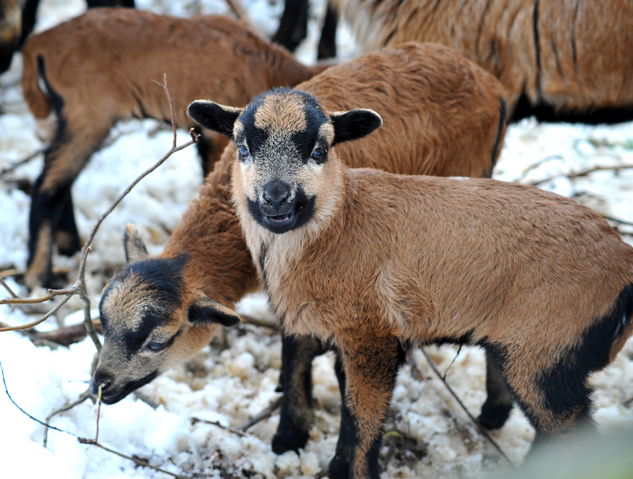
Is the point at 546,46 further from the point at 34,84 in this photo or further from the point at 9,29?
the point at 9,29

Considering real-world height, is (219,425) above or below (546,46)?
below

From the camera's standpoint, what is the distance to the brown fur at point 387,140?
4023 millimetres

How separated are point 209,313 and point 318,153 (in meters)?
1.25

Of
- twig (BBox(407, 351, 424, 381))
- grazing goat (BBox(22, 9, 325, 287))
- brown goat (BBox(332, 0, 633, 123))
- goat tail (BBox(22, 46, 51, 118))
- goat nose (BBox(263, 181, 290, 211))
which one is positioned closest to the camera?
goat nose (BBox(263, 181, 290, 211))

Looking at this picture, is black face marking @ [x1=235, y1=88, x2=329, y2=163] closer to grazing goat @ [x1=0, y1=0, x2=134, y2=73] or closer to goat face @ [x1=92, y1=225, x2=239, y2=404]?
goat face @ [x1=92, y1=225, x2=239, y2=404]

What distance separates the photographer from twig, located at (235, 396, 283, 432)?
4254 millimetres

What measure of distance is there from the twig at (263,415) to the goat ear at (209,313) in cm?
95

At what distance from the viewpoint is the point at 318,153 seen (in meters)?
3.36

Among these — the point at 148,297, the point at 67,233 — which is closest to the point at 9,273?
the point at 67,233

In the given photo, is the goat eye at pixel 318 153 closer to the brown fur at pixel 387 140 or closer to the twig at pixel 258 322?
the brown fur at pixel 387 140

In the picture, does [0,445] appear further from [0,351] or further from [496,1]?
[496,1]

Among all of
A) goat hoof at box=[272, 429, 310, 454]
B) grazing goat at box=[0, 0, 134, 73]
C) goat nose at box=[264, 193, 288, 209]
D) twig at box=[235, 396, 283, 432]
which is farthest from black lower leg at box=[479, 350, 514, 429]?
grazing goat at box=[0, 0, 134, 73]

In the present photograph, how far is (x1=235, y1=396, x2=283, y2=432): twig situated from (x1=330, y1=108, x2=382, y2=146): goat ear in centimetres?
214

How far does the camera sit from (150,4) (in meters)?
9.32
